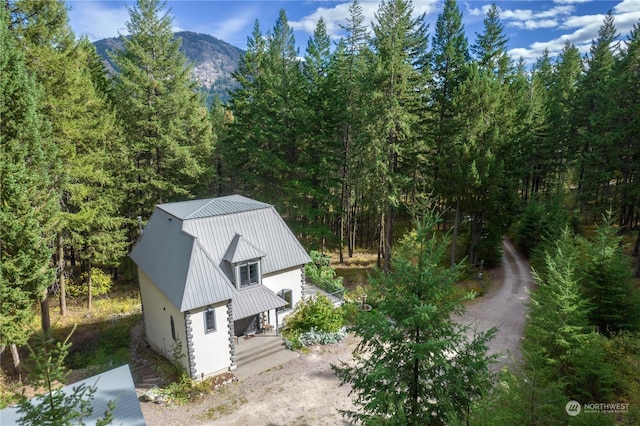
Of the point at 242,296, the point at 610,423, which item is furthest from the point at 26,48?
the point at 610,423

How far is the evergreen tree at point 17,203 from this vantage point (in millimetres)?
14188

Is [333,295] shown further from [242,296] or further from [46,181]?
[46,181]

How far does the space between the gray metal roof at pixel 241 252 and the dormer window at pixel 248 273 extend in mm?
371

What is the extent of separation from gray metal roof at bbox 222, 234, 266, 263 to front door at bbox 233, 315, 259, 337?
11.0 feet

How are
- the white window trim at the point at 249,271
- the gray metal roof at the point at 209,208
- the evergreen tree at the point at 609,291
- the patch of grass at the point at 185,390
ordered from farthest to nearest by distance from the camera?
the gray metal roof at the point at 209,208 < the white window trim at the point at 249,271 < the patch of grass at the point at 185,390 < the evergreen tree at the point at 609,291

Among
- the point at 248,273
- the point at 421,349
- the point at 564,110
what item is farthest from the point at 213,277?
the point at 564,110

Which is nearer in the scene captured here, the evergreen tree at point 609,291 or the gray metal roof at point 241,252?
the evergreen tree at point 609,291

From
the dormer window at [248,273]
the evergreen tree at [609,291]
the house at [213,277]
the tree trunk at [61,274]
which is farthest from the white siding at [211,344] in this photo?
the evergreen tree at [609,291]

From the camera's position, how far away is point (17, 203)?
1442 cm

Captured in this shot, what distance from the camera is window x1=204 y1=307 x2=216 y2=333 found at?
53.3 feet

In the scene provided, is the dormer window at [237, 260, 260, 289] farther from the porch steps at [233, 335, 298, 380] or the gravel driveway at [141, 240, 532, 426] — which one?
the gravel driveway at [141, 240, 532, 426]

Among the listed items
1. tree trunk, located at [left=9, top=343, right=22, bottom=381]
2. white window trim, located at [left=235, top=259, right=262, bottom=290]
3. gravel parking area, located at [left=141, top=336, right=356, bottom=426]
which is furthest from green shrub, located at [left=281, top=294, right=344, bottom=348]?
tree trunk, located at [left=9, top=343, right=22, bottom=381]

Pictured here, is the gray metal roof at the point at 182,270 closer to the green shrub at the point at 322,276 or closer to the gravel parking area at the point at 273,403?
the gravel parking area at the point at 273,403

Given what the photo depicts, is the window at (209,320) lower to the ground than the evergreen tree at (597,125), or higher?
lower
